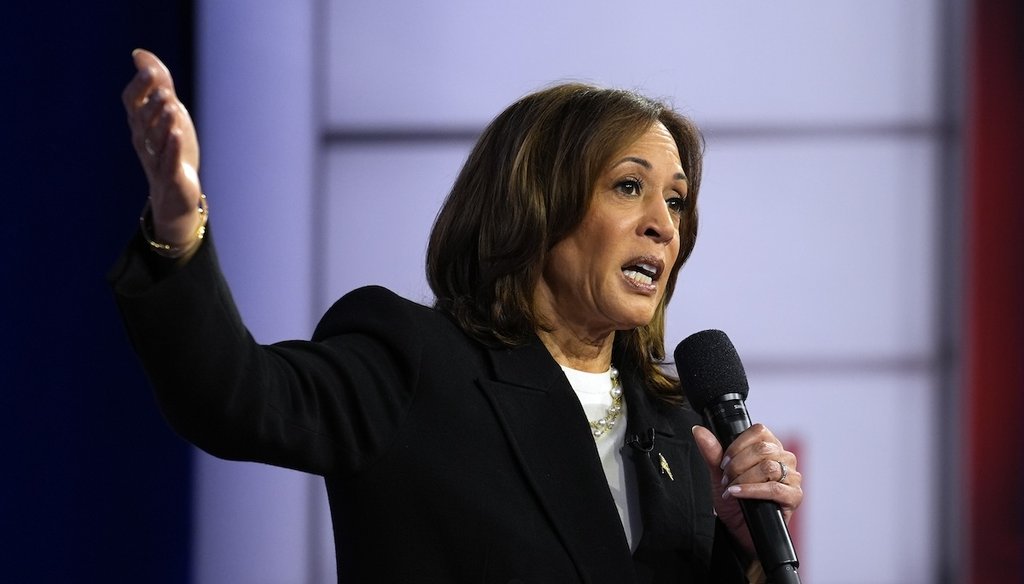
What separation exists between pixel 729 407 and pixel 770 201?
146 centimetres

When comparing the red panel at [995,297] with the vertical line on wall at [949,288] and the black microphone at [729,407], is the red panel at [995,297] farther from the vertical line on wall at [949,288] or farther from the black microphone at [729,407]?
the black microphone at [729,407]

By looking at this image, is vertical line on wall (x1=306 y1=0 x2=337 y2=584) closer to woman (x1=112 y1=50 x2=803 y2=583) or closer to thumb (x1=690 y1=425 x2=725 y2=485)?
woman (x1=112 y1=50 x2=803 y2=583)

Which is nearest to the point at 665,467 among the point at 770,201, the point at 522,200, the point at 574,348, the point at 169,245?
the point at 574,348

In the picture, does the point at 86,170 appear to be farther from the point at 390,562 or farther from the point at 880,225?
the point at 880,225

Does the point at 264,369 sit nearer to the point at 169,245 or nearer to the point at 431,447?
the point at 169,245

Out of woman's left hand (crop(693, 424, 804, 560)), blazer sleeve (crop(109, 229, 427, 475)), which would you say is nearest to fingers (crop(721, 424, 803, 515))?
woman's left hand (crop(693, 424, 804, 560))

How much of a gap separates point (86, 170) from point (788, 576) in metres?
1.48

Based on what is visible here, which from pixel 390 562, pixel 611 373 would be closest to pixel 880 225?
pixel 611 373

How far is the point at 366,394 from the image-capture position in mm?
1282

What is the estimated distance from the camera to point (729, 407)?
55.1 inches

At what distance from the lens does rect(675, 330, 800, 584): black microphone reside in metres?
1.24

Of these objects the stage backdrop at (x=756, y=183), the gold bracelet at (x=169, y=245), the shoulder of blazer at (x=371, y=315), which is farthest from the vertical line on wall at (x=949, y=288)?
the gold bracelet at (x=169, y=245)

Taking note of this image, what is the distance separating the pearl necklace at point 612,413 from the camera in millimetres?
1603

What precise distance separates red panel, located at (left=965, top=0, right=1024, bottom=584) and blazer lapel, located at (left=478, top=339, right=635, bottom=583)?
1.48 meters
